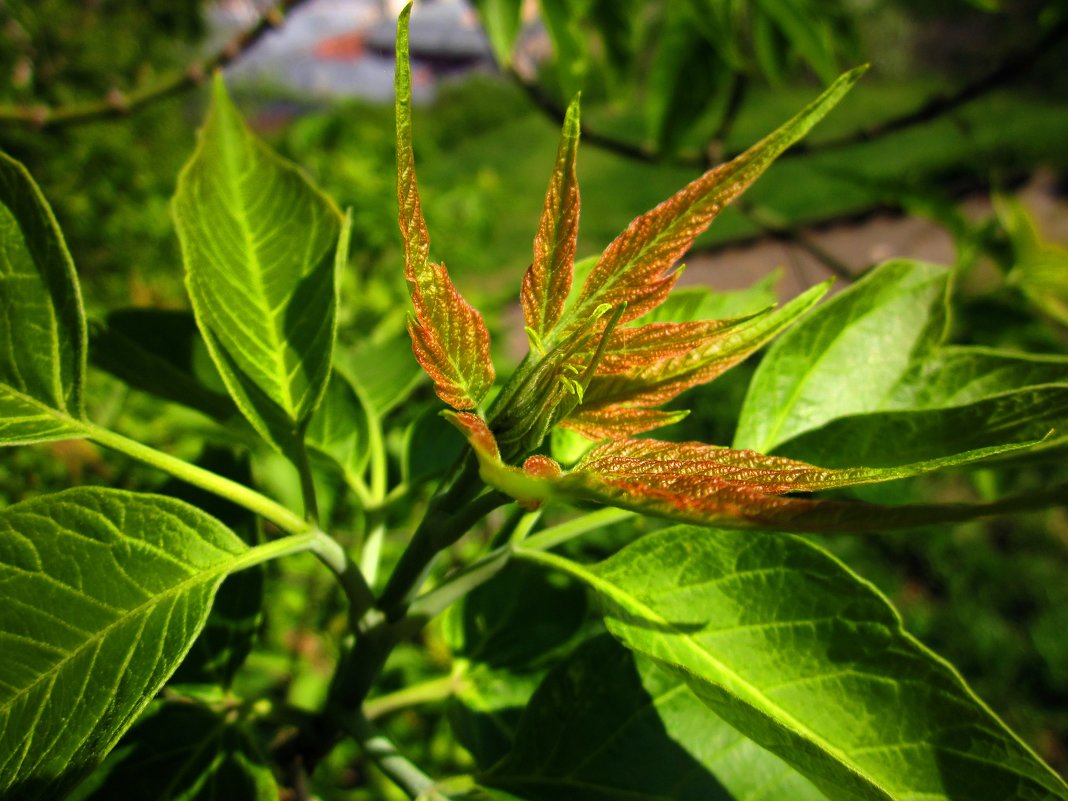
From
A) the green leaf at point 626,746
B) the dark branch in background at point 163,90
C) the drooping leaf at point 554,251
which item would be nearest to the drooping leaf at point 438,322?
the drooping leaf at point 554,251

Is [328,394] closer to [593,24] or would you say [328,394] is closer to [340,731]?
[340,731]

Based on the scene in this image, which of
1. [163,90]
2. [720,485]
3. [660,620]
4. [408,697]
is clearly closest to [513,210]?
[163,90]

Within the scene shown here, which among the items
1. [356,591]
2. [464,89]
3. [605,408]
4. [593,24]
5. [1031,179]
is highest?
[464,89]

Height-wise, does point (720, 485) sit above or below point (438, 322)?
below

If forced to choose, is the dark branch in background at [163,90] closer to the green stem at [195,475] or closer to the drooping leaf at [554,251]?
the green stem at [195,475]

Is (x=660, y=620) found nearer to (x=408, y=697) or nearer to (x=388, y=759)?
(x=388, y=759)

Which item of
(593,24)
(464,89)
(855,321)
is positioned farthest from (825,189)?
(855,321)

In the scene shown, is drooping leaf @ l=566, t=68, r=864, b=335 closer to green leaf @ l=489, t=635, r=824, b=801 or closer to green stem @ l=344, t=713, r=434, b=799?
green leaf @ l=489, t=635, r=824, b=801

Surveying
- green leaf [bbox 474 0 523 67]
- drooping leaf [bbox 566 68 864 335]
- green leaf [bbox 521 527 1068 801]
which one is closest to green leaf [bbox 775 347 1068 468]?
green leaf [bbox 521 527 1068 801]
